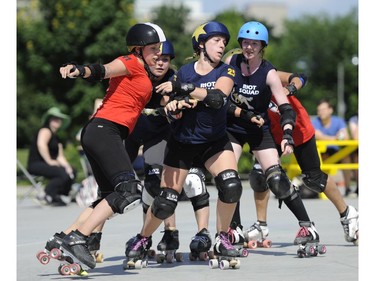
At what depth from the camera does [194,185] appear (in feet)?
24.6

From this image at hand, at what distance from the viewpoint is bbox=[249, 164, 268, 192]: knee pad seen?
832 cm

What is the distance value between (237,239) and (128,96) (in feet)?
5.24

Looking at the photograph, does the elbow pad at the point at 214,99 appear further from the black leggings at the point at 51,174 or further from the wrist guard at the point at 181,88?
the black leggings at the point at 51,174

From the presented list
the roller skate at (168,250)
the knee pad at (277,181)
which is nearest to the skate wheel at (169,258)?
the roller skate at (168,250)

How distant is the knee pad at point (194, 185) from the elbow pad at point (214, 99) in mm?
1075

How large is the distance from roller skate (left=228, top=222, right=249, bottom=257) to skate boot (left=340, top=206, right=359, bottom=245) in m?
0.96

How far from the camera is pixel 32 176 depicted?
15.0 meters

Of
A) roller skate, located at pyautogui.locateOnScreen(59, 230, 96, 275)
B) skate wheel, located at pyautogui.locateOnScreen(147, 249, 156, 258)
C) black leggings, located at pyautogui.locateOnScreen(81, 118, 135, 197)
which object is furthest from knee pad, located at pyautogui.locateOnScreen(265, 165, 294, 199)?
roller skate, located at pyautogui.locateOnScreen(59, 230, 96, 275)

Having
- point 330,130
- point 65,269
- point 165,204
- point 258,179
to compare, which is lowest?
point 65,269

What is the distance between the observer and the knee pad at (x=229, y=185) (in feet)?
22.3

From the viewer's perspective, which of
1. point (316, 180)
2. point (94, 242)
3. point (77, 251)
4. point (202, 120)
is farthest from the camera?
point (316, 180)

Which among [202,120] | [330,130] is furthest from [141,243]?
[330,130]

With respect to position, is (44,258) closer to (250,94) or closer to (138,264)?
(138,264)

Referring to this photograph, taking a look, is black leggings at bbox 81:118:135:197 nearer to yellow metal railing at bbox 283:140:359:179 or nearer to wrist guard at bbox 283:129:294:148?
wrist guard at bbox 283:129:294:148
